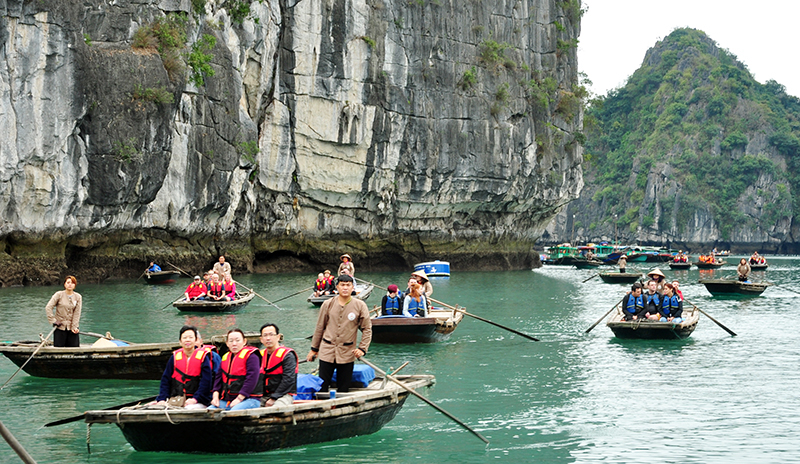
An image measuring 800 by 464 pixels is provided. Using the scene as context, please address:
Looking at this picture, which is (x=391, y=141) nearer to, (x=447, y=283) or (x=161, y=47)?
(x=447, y=283)

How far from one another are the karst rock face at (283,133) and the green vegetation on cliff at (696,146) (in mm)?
42665

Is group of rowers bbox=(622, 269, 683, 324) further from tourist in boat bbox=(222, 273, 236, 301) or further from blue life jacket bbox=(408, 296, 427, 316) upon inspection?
tourist in boat bbox=(222, 273, 236, 301)

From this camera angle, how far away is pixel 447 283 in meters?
36.9

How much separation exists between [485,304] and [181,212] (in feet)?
49.7

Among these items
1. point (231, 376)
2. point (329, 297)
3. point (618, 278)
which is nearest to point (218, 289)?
point (329, 297)

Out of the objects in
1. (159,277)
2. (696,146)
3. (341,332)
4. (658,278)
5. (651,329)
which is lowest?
(651,329)

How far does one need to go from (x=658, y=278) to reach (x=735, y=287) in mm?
14426

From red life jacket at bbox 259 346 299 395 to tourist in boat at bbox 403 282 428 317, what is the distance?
7686 millimetres

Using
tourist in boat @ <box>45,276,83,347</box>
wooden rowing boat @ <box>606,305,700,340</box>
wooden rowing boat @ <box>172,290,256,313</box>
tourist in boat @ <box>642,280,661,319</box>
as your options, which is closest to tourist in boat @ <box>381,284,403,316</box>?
wooden rowing boat @ <box>606,305,700,340</box>

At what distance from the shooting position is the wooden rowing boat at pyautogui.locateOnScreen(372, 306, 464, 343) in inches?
610

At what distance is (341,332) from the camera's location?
887 centimetres

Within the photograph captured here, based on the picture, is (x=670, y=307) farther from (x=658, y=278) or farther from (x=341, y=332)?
(x=341, y=332)

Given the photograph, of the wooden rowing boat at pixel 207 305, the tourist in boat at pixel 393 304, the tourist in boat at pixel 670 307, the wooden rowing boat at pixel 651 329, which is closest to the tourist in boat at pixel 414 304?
the tourist in boat at pixel 393 304

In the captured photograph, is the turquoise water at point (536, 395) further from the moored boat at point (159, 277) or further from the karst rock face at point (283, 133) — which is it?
the moored boat at point (159, 277)
